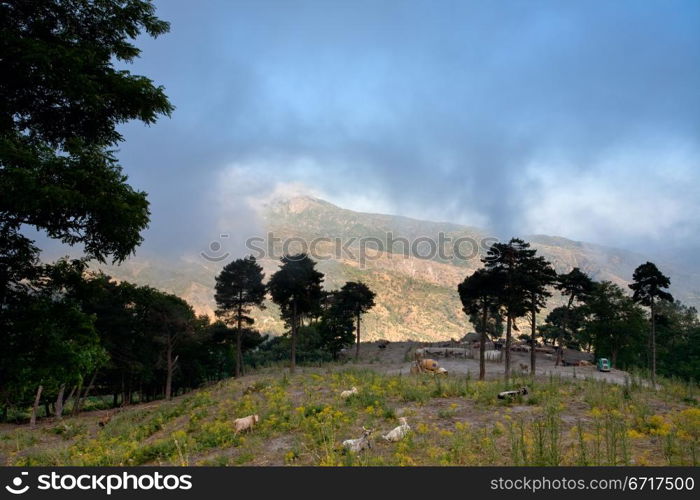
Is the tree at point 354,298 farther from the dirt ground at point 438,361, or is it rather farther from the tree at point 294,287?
the tree at point 294,287

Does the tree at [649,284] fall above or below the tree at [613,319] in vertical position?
above

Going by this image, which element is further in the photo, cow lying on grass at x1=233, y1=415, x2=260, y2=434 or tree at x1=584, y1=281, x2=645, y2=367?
tree at x1=584, y1=281, x2=645, y2=367

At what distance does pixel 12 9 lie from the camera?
7.51 m

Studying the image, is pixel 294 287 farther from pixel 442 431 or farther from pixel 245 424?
pixel 442 431

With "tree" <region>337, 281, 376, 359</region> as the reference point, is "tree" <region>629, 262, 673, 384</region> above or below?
above

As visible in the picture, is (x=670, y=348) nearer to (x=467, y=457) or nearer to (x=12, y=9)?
(x=467, y=457)

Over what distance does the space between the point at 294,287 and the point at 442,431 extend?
30.0 metres

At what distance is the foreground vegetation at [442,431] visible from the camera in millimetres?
7488

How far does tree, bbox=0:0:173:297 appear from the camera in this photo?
641 centimetres

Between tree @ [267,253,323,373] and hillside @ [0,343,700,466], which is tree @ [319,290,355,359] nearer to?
tree @ [267,253,323,373]

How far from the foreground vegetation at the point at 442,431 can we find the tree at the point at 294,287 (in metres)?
19.9

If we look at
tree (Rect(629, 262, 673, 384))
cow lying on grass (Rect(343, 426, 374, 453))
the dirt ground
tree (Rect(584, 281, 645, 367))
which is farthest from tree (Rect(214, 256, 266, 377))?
tree (Rect(584, 281, 645, 367))

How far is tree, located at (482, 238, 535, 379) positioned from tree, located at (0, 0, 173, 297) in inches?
976

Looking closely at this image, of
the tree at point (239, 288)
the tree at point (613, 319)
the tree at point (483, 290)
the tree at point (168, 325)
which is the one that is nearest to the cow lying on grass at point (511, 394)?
the tree at point (483, 290)
